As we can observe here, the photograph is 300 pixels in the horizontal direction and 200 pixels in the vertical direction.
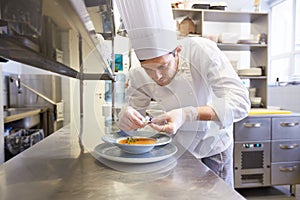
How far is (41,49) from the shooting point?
439 millimetres

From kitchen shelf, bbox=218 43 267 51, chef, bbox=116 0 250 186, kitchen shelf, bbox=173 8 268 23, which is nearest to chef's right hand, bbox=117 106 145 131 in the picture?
chef, bbox=116 0 250 186

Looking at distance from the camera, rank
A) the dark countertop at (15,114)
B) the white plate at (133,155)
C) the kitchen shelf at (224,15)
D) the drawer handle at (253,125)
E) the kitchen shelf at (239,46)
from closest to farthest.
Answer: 1. the white plate at (133,155)
2. the dark countertop at (15,114)
3. the drawer handle at (253,125)
4. the kitchen shelf at (224,15)
5. the kitchen shelf at (239,46)

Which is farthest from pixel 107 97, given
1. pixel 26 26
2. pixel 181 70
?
pixel 26 26

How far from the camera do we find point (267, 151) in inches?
86.3

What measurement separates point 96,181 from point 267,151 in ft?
6.75

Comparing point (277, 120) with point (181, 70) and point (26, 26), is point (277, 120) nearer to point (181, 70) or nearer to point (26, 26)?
point (181, 70)

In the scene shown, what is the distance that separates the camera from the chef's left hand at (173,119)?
29.8 inches

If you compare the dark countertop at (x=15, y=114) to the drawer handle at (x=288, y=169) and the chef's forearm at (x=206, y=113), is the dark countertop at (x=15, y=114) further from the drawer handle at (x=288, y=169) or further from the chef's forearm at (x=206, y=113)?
the drawer handle at (x=288, y=169)

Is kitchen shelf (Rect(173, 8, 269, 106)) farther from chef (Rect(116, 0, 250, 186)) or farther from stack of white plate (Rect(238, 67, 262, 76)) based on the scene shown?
chef (Rect(116, 0, 250, 186))

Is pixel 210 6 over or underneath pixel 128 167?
over

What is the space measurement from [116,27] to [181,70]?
323 mm

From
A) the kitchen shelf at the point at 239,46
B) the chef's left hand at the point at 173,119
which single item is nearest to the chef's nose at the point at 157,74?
the chef's left hand at the point at 173,119

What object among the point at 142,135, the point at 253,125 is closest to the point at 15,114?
the point at 142,135

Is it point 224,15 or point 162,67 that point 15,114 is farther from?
point 224,15
